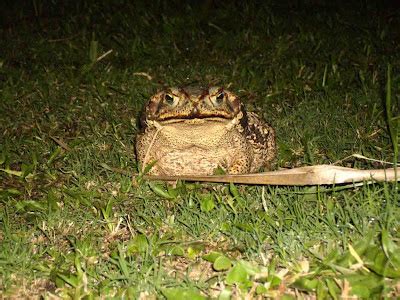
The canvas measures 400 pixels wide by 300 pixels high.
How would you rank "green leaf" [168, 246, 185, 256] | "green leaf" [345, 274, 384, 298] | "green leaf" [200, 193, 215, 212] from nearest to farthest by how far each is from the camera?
"green leaf" [345, 274, 384, 298] → "green leaf" [168, 246, 185, 256] → "green leaf" [200, 193, 215, 212]

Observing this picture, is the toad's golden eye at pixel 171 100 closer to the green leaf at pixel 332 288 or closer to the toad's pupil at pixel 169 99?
the toad's pupil at pixel 169 99

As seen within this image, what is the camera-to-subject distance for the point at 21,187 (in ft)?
10.6

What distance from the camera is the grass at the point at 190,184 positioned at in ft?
7.22

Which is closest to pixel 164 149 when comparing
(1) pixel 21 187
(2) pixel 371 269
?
(1) pixel 21 187

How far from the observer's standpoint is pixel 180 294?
2066 mm

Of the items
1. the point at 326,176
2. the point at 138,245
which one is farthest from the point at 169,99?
the point at 326,176

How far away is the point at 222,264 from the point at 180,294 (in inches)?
10.0

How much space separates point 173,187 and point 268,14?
4338 millimetres

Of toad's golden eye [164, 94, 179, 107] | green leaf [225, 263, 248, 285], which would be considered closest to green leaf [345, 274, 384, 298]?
green leaf [225, 263, 248, 285]

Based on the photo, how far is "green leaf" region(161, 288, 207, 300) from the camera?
6.73ft

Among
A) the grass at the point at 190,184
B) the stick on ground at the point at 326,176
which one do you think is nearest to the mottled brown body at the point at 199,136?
the grass at the point at 190,184

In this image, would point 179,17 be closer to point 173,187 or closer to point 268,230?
point 173,187

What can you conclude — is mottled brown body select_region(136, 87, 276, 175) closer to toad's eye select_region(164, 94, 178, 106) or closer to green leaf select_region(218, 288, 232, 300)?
toad's eye select_region(164, 94, 178, 106)

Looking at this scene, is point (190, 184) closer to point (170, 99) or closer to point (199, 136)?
point (199, 136)
